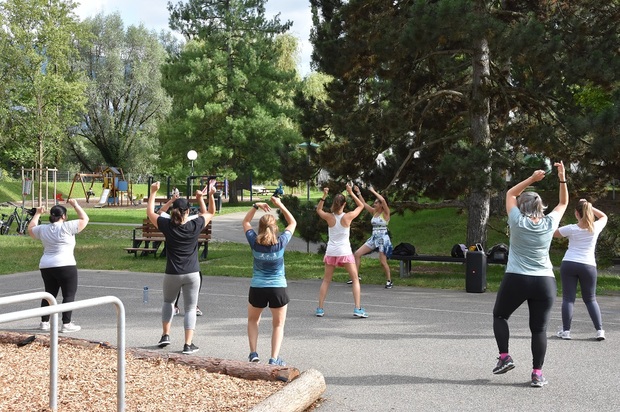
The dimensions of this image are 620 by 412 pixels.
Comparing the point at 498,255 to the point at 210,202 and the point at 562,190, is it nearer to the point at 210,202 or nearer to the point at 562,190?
the point at 562,190

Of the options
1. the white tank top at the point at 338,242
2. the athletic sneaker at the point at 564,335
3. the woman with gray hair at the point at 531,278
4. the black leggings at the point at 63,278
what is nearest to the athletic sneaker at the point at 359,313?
the white tank top at the point at 338,242

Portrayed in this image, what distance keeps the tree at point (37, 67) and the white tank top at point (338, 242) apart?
101ft

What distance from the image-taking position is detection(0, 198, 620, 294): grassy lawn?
15.9 meters

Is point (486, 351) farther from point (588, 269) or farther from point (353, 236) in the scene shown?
point (353, 236)

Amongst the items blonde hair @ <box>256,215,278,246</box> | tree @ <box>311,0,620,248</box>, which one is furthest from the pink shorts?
tree @ <box>311,0,620,248</box>

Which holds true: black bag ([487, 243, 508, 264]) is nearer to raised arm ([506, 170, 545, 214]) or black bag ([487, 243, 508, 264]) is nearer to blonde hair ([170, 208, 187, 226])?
A: raised arm ([506, 170, 545, 214])

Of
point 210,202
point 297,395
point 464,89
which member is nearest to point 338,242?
point 210,202

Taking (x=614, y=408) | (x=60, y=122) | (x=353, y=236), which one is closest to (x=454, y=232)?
(x=353, y=236)

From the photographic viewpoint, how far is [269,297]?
7324 millimetres

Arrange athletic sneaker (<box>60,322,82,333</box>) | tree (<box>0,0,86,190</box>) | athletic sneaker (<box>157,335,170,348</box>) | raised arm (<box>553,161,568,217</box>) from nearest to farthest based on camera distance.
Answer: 1. raised arm (<box>553,161,568,217</box>)
2. athletic sneaker (<box>157,335,170,348</box>)
3. athletic sneaker (<box>60,322,82,333</box>)
4. tree (<box>0,0,86,190</box>)

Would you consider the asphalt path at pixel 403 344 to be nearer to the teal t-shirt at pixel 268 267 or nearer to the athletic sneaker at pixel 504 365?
the athletic sneaker at pixel 504 365

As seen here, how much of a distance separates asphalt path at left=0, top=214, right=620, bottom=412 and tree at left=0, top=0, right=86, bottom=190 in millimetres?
26487

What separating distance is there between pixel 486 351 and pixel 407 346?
0.95 m

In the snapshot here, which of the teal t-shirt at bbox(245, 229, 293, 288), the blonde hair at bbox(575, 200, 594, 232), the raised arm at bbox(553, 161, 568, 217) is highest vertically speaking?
the raised arm at bbox(553, 161, 568, 217)
